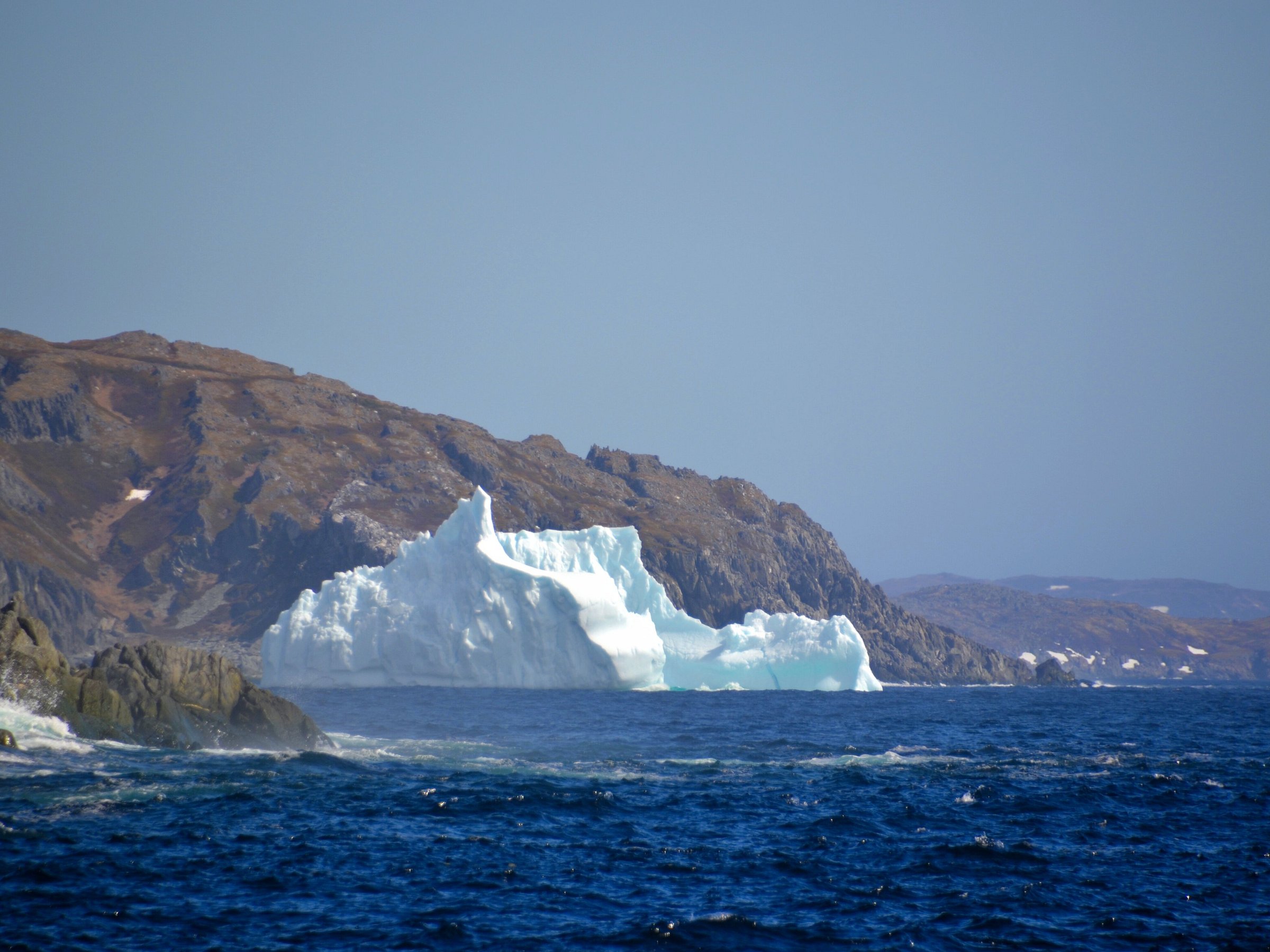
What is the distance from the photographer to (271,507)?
132750 millimetres

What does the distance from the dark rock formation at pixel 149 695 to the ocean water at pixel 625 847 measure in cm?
130

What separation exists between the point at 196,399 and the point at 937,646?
114650 mm

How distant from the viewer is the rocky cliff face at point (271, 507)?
119 meters

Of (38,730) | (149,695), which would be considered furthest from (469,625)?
(38,730)

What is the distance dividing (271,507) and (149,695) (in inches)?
4124

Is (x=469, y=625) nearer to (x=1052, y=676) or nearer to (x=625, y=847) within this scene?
(x=625, y=847)

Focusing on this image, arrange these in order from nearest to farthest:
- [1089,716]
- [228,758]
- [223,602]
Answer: [228,758] → [1089,716] → [223,602]

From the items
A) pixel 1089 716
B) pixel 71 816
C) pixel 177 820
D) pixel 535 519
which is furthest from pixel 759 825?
pixel 535 519

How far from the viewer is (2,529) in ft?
355

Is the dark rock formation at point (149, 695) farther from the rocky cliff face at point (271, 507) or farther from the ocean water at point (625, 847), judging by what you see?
the rocky cliff face at point (271, 507)

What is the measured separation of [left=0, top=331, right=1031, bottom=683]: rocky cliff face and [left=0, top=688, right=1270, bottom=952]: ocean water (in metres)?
71.7

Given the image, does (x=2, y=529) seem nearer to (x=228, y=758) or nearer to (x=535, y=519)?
(x=535, y=519)

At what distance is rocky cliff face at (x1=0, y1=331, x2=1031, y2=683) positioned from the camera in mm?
119438

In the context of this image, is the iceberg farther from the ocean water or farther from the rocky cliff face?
the ocean water
